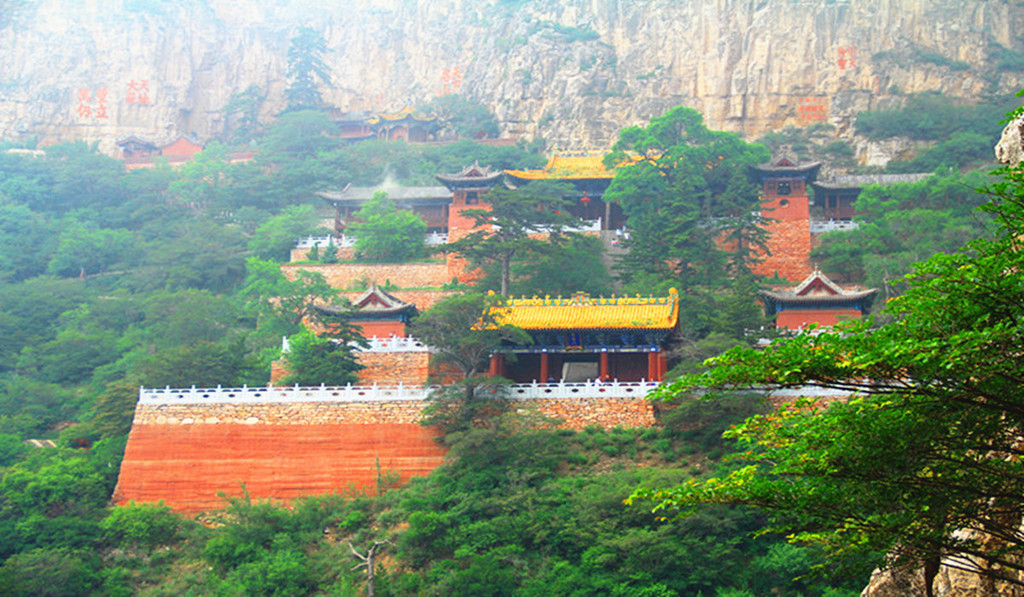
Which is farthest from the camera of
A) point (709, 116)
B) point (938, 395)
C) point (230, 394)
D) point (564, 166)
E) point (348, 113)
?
point (348, 113)

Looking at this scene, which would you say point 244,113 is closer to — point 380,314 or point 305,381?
point 380,314

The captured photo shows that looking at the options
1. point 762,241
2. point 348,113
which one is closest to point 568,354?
point 762,241

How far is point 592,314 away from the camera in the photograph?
99.2ft

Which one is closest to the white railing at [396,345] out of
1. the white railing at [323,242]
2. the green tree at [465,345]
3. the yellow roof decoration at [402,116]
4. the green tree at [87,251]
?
the green tree at [465,345]

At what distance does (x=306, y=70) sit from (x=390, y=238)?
33465mm

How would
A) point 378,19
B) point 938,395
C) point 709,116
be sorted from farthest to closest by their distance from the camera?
point 378,19 → point 709,116 → point 938,395

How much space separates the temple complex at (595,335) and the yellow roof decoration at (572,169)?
15846 mm

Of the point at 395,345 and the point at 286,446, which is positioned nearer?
the point at 286,446

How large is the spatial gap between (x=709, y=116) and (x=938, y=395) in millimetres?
51244

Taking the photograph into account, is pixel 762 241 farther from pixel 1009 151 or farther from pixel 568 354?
pixel 1009 151

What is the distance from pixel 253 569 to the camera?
23.6 m

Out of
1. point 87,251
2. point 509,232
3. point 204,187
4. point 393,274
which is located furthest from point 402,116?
point 509,232

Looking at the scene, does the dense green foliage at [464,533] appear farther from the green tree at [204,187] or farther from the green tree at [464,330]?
the green tree at [204,187]

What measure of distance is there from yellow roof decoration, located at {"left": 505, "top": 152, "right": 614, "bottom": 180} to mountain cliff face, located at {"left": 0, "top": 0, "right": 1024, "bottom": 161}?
9.52m
